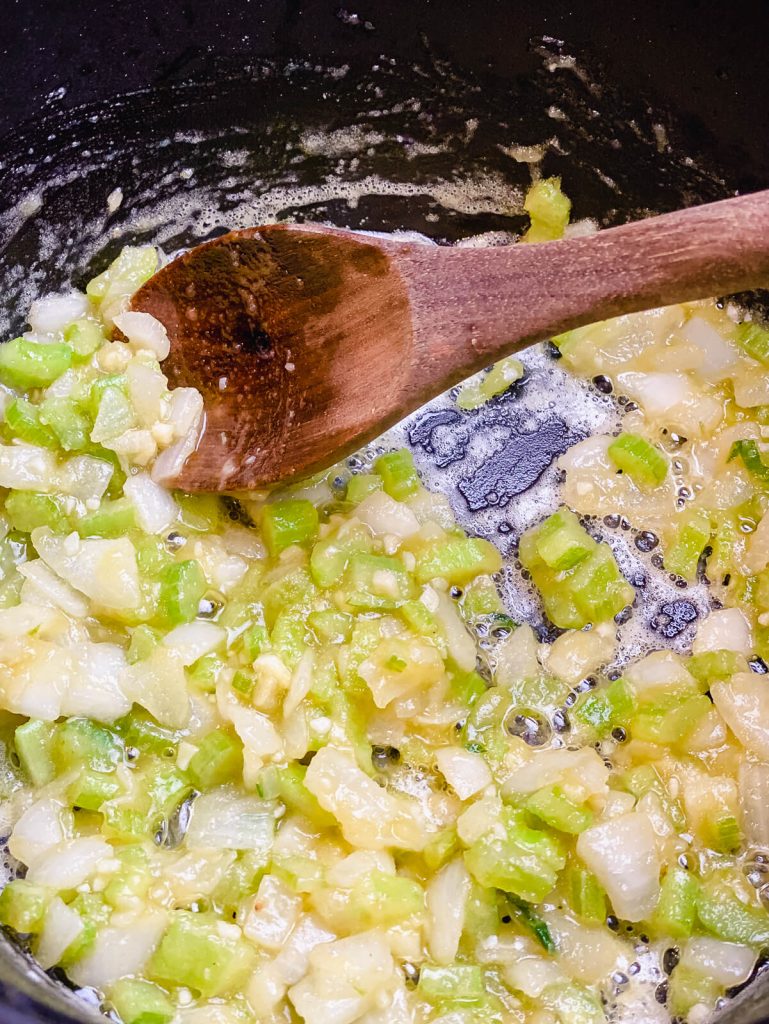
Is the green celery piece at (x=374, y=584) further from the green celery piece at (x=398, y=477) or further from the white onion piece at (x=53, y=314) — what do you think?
the white onion piece at (x=53, y=314)

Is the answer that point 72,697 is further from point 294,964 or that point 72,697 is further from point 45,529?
point 294,964

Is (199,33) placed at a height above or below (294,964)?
above

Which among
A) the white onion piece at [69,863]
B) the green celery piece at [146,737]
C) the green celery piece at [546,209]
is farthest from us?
the green celery piece at [546,209]

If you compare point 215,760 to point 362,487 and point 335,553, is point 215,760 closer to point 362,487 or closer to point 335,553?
point 335,553

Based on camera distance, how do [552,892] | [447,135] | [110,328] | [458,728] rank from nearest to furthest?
[552,892] < [458,728] < [110,328] < [447,135]

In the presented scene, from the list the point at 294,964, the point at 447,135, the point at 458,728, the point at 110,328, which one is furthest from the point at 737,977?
the point at 447,135

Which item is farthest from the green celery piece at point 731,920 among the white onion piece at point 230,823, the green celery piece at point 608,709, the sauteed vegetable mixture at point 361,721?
the white onion piece at point 230,823

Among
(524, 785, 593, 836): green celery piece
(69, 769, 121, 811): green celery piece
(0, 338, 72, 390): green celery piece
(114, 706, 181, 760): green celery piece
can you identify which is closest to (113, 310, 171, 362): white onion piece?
(0, 338, 72, 390): green celery piece

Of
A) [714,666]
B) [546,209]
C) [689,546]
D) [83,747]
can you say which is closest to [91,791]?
[83,747]
